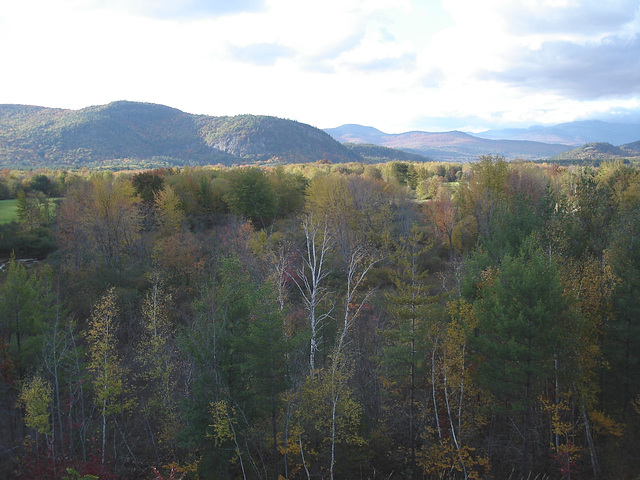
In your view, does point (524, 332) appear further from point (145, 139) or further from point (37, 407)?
point (145, 139)

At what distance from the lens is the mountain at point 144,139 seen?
434ft

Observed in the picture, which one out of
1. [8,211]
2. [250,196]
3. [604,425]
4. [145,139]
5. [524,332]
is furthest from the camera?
[145,139]

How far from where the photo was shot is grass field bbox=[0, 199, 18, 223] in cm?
5299

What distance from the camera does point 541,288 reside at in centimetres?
1489

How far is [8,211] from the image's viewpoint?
5803 centimetres

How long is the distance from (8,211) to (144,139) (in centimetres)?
11922

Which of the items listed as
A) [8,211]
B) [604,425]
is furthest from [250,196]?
[604,425]

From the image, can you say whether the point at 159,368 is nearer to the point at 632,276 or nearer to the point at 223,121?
the point at 632,276

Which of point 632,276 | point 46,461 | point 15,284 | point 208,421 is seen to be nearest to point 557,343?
point 632,276

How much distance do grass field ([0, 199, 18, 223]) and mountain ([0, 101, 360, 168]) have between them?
68636 millimetres

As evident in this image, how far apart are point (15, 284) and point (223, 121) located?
619ft

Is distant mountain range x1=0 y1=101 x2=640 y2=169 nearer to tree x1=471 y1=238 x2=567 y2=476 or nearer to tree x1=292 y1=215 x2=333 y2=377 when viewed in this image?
tree x1=292 y1=215 x2=333 y2=377

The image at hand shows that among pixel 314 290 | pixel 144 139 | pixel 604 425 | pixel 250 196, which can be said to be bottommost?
pixel 604 425

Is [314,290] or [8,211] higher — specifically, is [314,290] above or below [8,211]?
below
